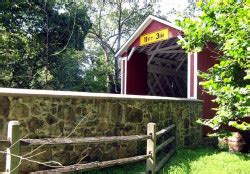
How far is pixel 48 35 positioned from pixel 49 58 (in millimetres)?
1387

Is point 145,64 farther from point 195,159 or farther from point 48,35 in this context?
point 195,159

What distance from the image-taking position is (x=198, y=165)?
6469 mm

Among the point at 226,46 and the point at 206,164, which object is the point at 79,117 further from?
the point at 206,164

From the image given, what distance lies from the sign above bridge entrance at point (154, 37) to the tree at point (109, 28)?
409 inches

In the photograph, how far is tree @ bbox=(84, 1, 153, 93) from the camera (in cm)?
2498

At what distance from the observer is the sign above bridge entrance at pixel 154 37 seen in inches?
479

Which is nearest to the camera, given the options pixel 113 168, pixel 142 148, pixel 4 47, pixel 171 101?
pixel 113 168

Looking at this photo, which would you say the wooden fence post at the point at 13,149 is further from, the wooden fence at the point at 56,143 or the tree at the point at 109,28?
the tree at the point at 109,28

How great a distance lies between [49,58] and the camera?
18.3 meters

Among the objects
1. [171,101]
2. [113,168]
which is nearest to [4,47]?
[171,101]

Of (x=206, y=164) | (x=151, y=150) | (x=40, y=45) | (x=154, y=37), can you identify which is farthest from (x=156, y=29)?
(x=40, y=45)

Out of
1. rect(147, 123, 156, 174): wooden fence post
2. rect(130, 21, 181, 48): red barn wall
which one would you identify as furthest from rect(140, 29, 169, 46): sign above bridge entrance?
rect(147, 123, 156, 174): wooden fence post

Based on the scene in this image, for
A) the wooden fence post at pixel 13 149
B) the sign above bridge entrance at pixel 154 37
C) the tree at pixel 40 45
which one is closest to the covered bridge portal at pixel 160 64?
the sign above bridge entrance at pixel 154 37

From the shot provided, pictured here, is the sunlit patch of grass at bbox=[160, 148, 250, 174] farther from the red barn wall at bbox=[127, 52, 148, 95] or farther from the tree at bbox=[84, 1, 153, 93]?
the tree at bbox=[84, 1, 153, 93]
